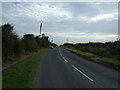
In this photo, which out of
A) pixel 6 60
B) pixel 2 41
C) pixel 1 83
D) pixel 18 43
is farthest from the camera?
pixel 18 43

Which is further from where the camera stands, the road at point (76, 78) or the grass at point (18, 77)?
the road at point (76, 78)

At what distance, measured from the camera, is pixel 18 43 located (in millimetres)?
23203

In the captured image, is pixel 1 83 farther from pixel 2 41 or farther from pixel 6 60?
pixel 6 60

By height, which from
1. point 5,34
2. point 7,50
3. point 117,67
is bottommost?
point 117,67

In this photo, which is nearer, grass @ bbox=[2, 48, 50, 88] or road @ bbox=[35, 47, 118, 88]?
grass @ bbox=[2, 48, 50, 88]

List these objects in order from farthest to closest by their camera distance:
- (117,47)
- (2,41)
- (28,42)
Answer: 1. (28,42)
2. (117,47)
3. (2,41)

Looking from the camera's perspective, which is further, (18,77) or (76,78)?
(76,78)

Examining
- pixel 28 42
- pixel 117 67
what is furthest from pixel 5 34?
pixel 28 42

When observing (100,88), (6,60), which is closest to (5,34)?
(6,60)

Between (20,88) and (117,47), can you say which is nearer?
(20,88)

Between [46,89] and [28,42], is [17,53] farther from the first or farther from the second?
[46,89]

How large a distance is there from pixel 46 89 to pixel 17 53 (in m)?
16.6

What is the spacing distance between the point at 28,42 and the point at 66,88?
2845 centimetres

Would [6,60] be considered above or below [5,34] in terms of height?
below
